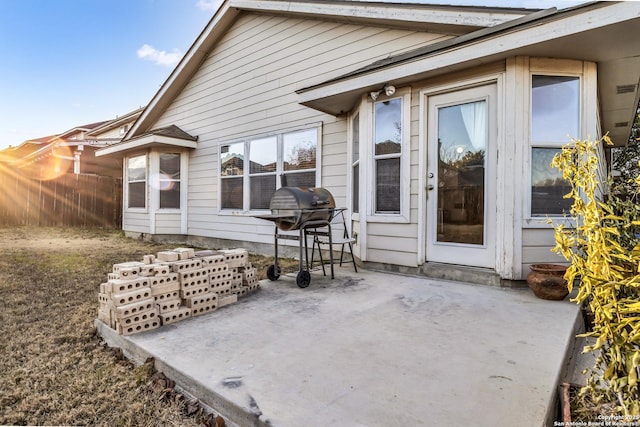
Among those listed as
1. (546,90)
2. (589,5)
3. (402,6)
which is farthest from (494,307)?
(402,6)

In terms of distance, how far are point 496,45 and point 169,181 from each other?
769 cm

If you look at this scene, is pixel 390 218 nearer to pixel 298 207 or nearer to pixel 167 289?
pixel 298 207

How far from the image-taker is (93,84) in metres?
13.3

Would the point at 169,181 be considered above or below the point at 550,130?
below

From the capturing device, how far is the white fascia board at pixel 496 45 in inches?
106

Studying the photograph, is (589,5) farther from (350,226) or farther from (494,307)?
(350,226)

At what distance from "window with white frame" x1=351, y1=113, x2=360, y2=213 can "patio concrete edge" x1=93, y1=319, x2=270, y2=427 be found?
329 cm

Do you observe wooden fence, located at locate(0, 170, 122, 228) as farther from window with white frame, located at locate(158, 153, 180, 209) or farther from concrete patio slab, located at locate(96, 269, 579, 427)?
concrete patio slab, located at locate(96, 269, 579, 427)

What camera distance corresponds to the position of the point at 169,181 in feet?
27.7

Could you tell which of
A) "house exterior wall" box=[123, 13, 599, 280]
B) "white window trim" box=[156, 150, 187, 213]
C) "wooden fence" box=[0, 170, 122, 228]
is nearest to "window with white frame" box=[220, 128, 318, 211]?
"house exterior wall" box=[123, 13, 599, 280]

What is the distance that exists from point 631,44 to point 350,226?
379 centimetres

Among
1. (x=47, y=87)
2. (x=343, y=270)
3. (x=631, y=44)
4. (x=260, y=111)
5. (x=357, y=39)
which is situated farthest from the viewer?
(x=47, y=87)

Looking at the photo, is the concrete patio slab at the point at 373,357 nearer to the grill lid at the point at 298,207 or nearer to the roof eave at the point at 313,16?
the grill lid at the point at 298,207

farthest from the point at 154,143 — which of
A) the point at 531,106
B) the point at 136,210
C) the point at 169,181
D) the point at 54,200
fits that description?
the point at 531,106
